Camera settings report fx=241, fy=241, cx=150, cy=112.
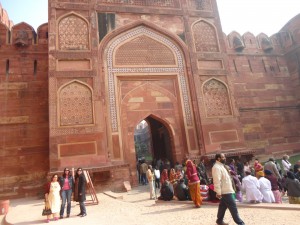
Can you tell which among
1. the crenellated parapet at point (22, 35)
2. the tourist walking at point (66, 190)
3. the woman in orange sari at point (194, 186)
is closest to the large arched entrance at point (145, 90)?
the crenellated parapet at point (22, 35)

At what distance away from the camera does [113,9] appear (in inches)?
372

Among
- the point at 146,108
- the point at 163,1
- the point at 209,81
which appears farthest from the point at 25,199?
the point at 163,1

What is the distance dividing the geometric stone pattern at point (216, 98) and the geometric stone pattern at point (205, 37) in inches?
58.6

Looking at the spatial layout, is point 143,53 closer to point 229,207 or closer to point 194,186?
point 194,186

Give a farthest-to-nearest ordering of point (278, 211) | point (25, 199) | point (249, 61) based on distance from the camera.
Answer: point (249, 61) < point (25, 199) < point (278, 211)

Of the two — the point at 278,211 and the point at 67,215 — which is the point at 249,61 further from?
the point at 67,215

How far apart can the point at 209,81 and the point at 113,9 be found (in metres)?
4.72

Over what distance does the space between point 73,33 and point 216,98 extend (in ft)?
19.4

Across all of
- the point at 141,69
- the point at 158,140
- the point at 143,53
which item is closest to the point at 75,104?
the point at 141,69

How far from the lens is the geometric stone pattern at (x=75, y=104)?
774 centimetres

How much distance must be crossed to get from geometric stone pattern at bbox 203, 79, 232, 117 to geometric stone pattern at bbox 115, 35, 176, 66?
171 cm

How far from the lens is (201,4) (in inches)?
421

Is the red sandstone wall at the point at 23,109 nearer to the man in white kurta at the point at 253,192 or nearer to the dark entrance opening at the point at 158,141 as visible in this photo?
the dark entrance opening at the point at 158,141

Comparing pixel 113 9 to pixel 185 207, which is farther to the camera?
pixel 113 9
